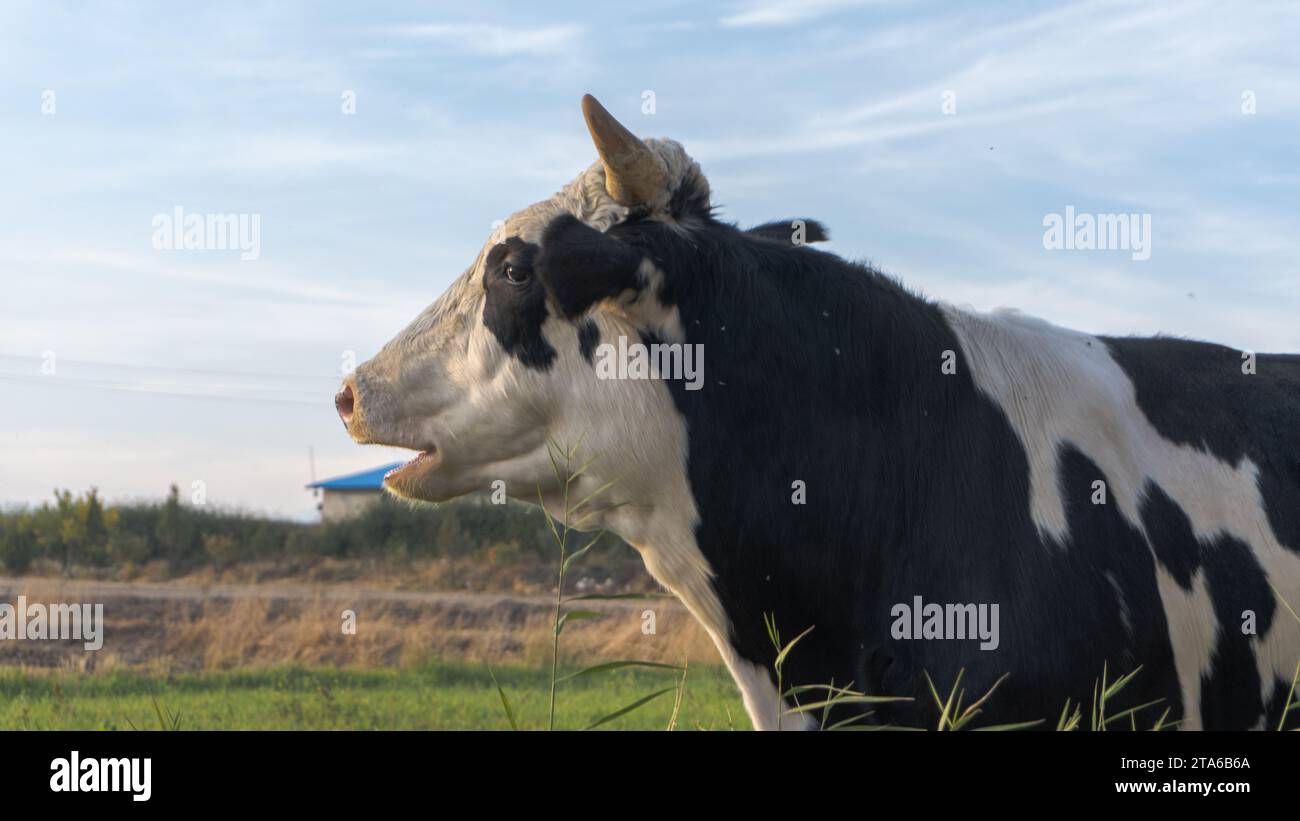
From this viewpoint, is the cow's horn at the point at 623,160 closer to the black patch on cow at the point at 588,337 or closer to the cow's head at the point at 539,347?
the cow's head at the point at 539,347

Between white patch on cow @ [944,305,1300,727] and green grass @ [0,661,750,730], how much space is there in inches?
254

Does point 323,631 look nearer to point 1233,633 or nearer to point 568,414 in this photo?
point 568,414

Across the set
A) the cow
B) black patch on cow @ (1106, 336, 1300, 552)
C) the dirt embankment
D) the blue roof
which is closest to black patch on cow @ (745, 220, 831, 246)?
the cow

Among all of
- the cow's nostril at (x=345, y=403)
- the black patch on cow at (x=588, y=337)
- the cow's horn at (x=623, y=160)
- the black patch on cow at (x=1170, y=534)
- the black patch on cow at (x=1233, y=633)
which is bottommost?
the black patch on cow at (x=1233, y=633)

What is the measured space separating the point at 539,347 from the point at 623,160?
0.73 metres

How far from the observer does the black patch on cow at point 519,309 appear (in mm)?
4730

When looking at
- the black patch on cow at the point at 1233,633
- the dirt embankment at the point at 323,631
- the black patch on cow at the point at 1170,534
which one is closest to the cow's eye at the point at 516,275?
the black patch on cow at the point at 1170,534

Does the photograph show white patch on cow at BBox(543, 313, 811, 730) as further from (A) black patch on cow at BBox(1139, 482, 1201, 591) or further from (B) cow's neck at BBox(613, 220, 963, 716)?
(A) black patch on cow at BBox(1139, 482, 1201, 591)

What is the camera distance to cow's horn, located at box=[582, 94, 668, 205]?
15.2 ft

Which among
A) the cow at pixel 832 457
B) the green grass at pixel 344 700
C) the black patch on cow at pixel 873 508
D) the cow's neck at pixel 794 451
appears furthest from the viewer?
the green grass at pixel 344 700

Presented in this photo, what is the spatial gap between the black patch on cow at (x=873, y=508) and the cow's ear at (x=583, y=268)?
0.12 metres
